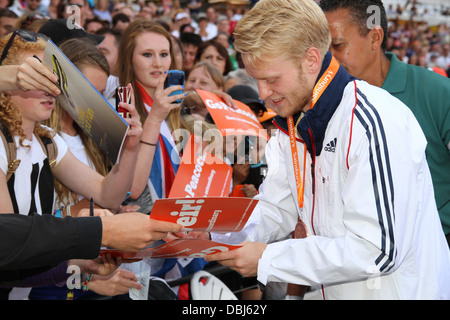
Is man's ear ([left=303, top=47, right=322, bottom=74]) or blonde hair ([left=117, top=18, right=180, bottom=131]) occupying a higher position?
man's ear ([left=303, top=47, right=322, bottom=74])

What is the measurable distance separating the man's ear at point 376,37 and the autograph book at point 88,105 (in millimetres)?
1584

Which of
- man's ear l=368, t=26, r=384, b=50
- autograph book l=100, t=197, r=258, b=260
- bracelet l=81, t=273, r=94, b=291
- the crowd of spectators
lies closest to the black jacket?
autograph book l=100, t=197, r=258, b=260

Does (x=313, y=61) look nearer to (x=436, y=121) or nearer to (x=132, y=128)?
(x=436, y=121)

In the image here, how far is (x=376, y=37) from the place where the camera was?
2787 millimetres

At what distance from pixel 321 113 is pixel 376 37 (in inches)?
45.4

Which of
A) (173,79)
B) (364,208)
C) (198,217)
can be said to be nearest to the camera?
(364,208)

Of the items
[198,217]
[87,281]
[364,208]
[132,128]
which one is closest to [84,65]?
[132,128]

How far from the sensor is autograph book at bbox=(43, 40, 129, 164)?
72.9 inches

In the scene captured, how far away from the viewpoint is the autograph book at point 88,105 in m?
1.85

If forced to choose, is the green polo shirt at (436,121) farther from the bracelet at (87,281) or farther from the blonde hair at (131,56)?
the bracelet at (87,281)

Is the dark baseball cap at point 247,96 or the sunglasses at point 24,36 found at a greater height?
the sunglasses at point 24,36
